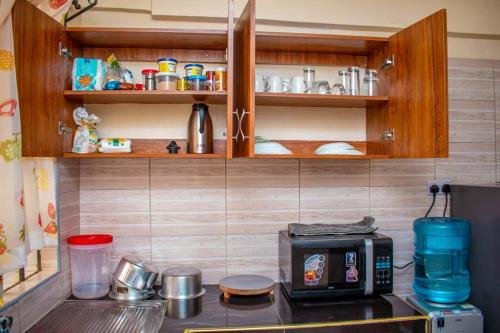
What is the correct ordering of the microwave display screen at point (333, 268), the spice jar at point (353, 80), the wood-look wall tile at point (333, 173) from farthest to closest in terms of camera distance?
the wood-look wall tile at point (333, 173) < the spice jar at point (353, 80) < the microwave display screen at point (333, 268)

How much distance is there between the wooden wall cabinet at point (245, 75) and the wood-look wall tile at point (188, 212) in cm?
26

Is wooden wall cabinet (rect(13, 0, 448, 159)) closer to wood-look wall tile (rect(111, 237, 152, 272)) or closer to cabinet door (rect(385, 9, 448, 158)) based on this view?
cabinet door (rect(385, 9, 448, 158))

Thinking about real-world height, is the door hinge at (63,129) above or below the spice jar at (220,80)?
below

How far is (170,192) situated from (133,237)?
1.01 feet

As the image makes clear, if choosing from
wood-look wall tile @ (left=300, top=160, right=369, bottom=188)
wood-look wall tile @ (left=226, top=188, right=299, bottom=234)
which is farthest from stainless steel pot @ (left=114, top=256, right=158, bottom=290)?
wood-look wall tile @ (left=300, top=160, right=369, bottom=188)

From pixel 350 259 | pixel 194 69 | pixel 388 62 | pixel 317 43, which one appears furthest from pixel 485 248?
pixel 194 69

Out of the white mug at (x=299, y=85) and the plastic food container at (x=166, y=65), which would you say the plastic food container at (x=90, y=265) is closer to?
the plastic food container at (x=166, y=65)

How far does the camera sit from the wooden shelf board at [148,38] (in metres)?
1.71

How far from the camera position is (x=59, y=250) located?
170 centimetres

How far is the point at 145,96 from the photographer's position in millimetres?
1764

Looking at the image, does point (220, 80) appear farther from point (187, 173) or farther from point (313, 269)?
point (313, 269)

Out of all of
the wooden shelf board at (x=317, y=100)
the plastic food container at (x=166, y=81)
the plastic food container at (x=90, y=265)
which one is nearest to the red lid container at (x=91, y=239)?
the plastic food container at (x=90, y=265)

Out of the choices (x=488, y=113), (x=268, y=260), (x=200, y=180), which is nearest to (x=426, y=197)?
(x=488, y=113)

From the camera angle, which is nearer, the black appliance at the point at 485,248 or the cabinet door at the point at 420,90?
the cabinet door at the point at 420,90
